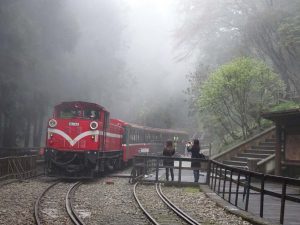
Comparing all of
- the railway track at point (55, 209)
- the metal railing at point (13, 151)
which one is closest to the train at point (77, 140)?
the railway track at point (55, 209)

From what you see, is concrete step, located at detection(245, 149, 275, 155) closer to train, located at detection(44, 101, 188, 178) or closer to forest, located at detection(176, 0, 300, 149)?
forest, located at detection(176, 0, 300, 149)

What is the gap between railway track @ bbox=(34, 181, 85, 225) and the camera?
33.1ft

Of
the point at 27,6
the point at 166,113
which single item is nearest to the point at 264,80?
the point at 27,6

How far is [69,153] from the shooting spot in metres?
20.3

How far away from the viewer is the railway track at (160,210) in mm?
10583

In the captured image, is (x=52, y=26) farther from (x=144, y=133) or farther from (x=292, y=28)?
(x=292, y=28)

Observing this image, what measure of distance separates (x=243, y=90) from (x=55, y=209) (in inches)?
617

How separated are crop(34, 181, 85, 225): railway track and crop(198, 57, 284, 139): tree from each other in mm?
11791

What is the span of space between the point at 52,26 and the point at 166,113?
125 ft

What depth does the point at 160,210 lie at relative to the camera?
481 inches

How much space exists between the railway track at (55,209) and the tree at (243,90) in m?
11.8

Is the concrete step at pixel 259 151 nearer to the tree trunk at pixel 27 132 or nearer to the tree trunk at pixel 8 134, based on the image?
the tree trunk at pixel 8 134

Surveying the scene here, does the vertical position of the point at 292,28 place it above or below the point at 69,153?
above

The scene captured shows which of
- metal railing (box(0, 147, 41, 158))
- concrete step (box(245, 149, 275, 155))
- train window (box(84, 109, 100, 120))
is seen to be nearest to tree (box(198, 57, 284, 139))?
concrete step (box(245, 149, 275, 155))
